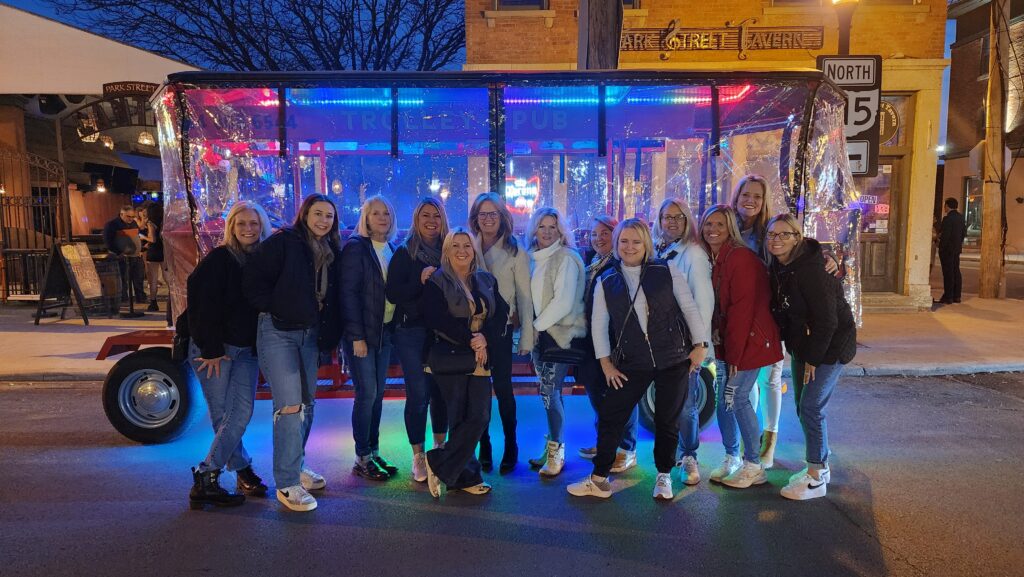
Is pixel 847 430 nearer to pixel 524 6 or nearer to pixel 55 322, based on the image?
pixel 524 6

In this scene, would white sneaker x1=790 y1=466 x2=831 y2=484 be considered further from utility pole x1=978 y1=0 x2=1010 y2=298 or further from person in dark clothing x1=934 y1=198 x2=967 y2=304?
utility pole x1=978 y1=0 x2=1010 y2=298

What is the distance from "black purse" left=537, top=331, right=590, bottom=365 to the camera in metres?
3.89

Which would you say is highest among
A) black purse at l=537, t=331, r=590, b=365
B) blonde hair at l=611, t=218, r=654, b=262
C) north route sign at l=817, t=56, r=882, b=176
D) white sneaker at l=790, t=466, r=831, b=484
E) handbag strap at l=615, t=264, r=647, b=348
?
north route sign at l=817, t=56, r=882, b=176

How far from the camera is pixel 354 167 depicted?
6684mm

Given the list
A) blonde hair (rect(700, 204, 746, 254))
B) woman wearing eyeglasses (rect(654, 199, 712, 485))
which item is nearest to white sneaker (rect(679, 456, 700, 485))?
woman wearing eyeglasses (rect(654, 199, 712, 485))

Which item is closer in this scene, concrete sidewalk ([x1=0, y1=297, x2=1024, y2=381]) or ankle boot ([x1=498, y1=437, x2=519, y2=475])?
ankle boot ([x1=498, y1=437, x2=519, y2=475])

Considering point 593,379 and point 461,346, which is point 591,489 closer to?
point 593,379

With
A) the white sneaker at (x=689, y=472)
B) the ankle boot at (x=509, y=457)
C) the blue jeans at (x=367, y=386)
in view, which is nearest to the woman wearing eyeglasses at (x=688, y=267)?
the white sneaker at (x=689, y=472)

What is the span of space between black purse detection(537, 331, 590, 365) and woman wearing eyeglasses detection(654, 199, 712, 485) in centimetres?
66

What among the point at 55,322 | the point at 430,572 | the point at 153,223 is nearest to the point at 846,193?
the point at 430,572

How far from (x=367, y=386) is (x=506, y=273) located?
1.12 m

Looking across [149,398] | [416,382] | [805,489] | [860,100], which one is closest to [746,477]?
[805,489]

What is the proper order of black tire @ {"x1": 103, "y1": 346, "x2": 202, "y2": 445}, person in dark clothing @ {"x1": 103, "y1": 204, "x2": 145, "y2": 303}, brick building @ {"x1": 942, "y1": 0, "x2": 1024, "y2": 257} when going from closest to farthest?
black tire @ {"x1": 103, "y1": 346, "x2": 202, "y2": 445}
person in dark clothing @ {"x1": 103, "y1": 204, "x2": 145, "y2": 303}
brick building @ {"x1": 942, "y1": 0, "x2": 1024, "y2": 257}

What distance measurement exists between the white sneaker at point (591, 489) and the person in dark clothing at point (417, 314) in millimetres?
905
